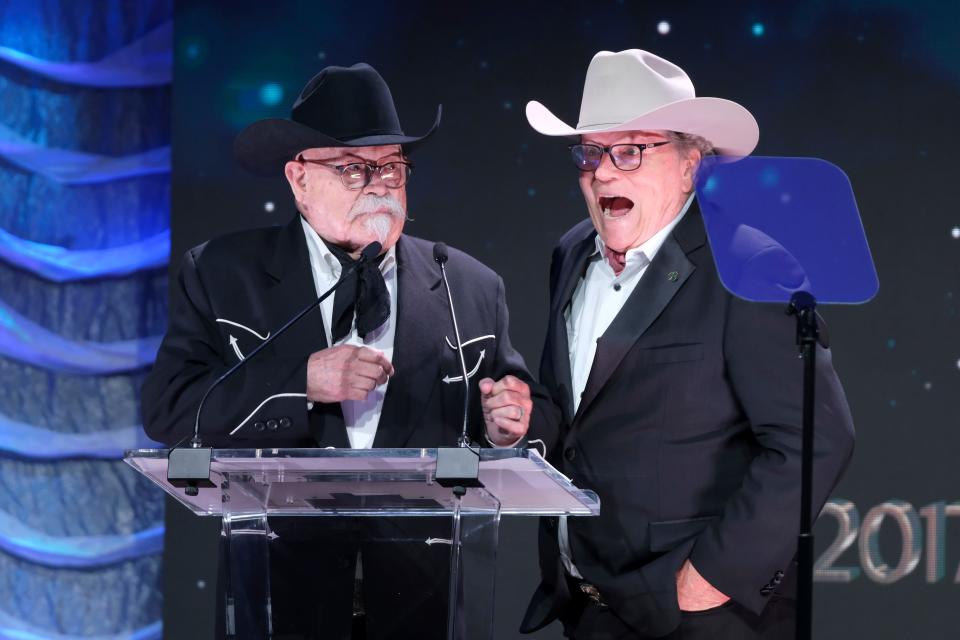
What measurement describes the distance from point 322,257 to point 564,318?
611 mm

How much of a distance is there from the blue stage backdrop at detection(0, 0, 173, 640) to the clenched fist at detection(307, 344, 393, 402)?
1703 mm

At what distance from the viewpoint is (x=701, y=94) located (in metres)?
4.21

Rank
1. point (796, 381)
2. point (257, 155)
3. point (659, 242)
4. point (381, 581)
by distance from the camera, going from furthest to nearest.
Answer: point (257, 155) < point (659, 242) < point (796, 381) < point (381, 581)

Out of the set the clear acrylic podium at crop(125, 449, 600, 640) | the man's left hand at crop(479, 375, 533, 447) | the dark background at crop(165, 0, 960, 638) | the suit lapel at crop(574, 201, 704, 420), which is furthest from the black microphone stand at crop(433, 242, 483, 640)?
the dark background at crop(165, 0, 960, 638)

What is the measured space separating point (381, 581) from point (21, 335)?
235cm

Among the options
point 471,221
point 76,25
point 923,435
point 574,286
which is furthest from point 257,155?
point 923,435

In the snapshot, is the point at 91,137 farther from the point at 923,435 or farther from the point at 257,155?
the point at 923,435

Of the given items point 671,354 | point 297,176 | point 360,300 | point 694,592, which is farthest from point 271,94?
point 694,592

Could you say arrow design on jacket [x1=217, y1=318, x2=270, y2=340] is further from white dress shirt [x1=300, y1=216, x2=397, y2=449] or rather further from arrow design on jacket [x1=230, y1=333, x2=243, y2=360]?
white dress shirt [x1=300, y1=216, x2=397, y2=449]

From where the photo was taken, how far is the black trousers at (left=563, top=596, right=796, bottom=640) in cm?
270

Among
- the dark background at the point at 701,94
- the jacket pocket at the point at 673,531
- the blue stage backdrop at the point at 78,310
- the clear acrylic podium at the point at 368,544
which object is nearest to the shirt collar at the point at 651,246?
the jacket pocket at the point at 673,531

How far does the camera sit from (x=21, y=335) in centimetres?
418

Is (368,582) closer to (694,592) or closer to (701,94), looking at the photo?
(694,592)

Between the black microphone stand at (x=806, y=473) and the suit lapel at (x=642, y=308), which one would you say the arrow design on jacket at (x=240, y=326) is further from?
the black microphone stand at (x=806, y=473)
